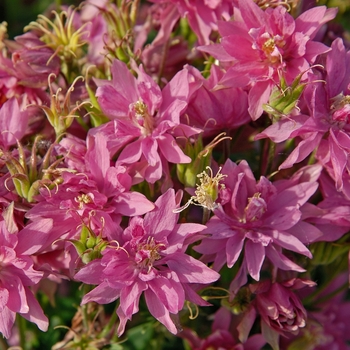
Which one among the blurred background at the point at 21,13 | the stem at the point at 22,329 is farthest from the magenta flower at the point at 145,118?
the blurred background at the point at 21,13

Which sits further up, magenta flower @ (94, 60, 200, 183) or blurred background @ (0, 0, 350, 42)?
magenta flower @ (94, 60, 200, 183)

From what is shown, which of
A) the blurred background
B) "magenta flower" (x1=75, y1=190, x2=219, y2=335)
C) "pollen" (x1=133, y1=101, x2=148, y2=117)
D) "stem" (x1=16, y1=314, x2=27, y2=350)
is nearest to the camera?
"magenta flower" (x1=75, y1=190, x2=219, y2=335)

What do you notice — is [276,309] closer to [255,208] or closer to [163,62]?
[255,208]

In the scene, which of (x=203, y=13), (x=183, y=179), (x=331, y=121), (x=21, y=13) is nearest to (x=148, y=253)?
(x=183, y=179)

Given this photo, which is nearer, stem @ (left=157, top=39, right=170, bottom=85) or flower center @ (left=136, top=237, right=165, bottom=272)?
flower center @ (left=136, top=237, right=165, bottom=272)

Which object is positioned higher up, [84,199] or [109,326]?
[84,199]

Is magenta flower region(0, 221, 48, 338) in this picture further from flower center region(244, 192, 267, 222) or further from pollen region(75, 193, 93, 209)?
flower center region(244, 192, 267, 222)

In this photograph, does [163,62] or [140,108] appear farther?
[163,62]

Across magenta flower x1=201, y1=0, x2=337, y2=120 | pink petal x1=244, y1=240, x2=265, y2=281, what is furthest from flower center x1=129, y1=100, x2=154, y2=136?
pink petal x1=244, y1=240, x2=265, y2=281

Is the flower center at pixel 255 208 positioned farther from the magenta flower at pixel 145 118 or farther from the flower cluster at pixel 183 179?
the magenta flower at pixel 145 118
